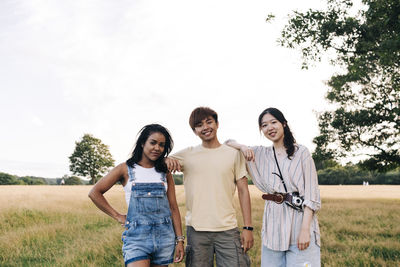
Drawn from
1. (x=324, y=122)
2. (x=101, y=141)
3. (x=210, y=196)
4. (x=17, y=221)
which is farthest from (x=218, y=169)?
(x=101, y=141)

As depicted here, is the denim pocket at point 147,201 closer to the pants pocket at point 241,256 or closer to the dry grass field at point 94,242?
the pants pocket at point 241,256

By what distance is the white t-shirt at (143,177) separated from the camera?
3631mm

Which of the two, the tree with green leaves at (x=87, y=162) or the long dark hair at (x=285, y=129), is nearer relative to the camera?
the long dark hair at (x=285, y=129)

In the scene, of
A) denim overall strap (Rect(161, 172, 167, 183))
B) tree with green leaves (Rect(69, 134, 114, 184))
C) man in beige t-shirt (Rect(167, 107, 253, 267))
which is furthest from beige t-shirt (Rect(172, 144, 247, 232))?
tree with green leaves (Rect(69, 134, 114, 184))

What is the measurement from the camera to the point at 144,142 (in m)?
3.84

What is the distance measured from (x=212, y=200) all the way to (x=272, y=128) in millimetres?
1019

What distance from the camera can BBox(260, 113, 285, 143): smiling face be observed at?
3.71 meters

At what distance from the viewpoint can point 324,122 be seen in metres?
18.2

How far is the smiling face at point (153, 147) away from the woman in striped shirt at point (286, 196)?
3.02 ft

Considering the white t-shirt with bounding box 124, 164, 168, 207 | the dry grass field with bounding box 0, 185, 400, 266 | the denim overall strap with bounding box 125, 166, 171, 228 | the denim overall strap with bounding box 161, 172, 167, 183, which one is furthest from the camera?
the dry grass field with bounding box 0, 185, 400, 266

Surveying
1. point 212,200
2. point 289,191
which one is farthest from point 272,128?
point 212,200

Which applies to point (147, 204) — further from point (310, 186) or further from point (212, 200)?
point (310, 186)

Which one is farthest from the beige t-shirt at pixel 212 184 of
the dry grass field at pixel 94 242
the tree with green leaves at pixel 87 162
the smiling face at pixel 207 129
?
the tree with green leaves at pixel 87 162

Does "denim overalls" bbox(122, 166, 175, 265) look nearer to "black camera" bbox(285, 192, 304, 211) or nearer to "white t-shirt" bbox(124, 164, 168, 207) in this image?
"white t-shirt" bbox(124, 164, 168, 207)
